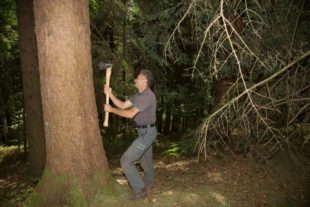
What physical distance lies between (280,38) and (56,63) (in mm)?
4384

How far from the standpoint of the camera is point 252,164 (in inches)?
312

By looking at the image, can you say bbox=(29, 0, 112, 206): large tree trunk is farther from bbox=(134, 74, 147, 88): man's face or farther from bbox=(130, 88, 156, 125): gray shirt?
bbox=(134, 74, 147, 88): man's face

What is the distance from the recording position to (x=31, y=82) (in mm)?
9094

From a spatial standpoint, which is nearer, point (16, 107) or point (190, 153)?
point (190, 153)

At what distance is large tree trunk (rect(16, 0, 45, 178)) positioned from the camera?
8867mm

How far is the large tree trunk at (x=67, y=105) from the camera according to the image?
196 inches

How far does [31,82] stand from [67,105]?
14.7 feet

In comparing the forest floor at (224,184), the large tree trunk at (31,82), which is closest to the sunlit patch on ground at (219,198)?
the forest floor at (224,184)

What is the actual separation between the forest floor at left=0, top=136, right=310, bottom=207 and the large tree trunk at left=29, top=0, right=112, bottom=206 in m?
0.86

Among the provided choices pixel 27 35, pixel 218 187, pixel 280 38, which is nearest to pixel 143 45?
pixel 27 35

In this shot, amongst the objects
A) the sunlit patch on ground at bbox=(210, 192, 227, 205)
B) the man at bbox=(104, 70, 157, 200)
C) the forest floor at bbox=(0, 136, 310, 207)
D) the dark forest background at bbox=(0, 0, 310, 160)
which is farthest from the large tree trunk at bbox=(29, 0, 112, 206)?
the sunlit patch on ground at bbox=(210, 192, 227, 205)

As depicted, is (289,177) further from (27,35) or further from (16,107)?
(16,107)

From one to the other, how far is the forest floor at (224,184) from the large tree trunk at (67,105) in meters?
0.86

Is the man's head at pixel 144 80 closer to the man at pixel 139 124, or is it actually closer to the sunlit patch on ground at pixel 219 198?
the man at pixel 139 124
